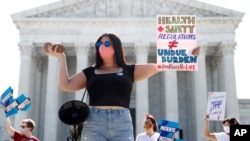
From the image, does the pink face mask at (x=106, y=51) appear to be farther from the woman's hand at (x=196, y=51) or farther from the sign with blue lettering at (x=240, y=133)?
the sign with blue lettering at (x=240, y=133)

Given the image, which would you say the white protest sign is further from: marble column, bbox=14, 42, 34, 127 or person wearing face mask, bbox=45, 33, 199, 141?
marble column, bbox=14, 42, 34, 127

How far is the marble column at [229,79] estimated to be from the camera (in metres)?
39.9

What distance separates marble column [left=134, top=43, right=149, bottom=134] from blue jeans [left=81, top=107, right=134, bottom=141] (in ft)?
113

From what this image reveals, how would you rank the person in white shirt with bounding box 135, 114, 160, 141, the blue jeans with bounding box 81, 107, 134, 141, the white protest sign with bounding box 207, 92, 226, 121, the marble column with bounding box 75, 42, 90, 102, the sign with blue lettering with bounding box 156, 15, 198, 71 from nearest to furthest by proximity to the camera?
the blue jeans with bounding box 81, 107, 134, 141
the sign with blue lettering with bounding box 156, 15, 198, 71
the person in white shirt with bounding box 135, 114, 160, 141
the white protest sign with bounding box 207, 92, 226, 121
the marble column with bounding box 75, 42, 90, 102

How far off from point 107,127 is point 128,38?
3735 cm

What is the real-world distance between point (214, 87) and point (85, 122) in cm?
4222

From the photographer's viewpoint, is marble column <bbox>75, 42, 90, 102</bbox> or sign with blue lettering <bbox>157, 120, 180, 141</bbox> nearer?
sign with blue lettering <bbox>157, 120, 180, 141</bbox>

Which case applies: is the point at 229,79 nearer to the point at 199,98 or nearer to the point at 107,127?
the point at 199,98

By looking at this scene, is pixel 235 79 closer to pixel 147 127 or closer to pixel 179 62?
pixel 147 127

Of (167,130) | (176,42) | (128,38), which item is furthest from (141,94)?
(176,42)

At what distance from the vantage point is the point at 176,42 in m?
7.64

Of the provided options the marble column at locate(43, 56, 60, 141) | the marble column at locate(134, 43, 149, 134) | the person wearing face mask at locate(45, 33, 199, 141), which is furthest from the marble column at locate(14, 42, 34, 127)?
the person wearing face mask at locate(45, 33, 199, 141)

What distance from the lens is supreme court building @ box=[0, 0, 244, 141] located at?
40.1m

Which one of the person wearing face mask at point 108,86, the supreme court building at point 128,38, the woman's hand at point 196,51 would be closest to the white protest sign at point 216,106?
the woman's hand at point 196,51
